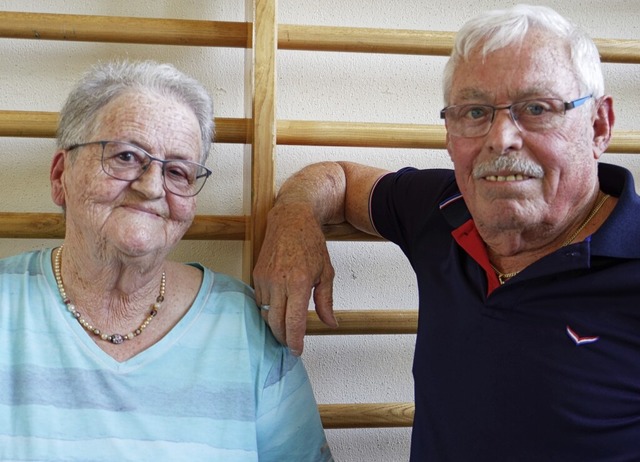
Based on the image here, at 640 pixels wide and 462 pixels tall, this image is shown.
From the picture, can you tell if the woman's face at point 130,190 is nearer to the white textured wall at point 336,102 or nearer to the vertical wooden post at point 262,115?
the vertical wooden post at point 262,115

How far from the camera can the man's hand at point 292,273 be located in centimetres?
112

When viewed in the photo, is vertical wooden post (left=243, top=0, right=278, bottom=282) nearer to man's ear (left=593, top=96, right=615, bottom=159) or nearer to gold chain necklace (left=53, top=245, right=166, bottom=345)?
gold chain necklace (left=53, top=245, right=166, bottom=345)

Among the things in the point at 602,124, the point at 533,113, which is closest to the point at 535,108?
the point at 533,113

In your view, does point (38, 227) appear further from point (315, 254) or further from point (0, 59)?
point (315, 254)

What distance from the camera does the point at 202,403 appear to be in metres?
1.10

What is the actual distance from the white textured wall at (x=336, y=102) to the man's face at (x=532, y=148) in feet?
1.57

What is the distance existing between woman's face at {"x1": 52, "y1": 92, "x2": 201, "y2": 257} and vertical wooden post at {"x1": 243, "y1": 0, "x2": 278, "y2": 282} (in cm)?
17

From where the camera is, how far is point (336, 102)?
146cm

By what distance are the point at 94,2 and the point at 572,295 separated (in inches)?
41.1

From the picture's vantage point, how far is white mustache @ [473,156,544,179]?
967mm

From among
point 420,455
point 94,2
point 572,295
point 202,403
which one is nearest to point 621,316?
point 572,295

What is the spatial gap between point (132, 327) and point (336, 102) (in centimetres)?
63

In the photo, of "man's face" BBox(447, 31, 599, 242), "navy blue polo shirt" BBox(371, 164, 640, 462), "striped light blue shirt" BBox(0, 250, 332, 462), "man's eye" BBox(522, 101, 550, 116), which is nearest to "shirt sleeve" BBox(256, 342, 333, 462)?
"striped light blue shirt" BBox(0, 250, 332, 462)

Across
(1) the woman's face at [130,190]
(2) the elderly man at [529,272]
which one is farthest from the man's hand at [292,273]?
(1) the woman's face at [130,190]
